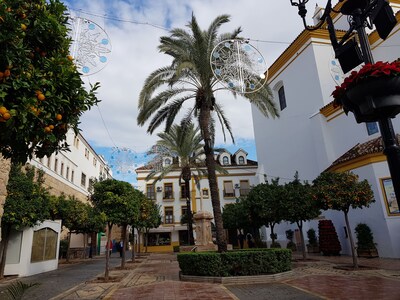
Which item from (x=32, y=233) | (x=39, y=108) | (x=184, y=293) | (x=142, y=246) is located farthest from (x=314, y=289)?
(x=142, y=246)

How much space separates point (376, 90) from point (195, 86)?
38.6ft

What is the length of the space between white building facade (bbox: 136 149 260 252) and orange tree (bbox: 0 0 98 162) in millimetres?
36703

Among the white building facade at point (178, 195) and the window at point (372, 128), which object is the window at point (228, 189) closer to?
the white building facade at point (178, 195)

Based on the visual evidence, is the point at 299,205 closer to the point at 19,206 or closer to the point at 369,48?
the point at 19,206

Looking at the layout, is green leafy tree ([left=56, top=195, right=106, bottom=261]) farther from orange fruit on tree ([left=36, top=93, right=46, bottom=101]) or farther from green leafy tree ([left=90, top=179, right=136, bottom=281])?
orange fruit on tree ([left=36, top=93, right=46, bottom=101])

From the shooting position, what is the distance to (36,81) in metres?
3.43

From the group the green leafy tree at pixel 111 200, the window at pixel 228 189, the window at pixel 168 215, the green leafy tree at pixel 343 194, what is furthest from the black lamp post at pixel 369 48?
the window at pixel 168 215

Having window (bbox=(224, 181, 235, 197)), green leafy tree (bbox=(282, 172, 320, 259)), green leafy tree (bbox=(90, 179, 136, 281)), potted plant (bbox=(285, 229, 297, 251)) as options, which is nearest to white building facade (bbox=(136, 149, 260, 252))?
window (bbox=(224, 181, 235, 197))

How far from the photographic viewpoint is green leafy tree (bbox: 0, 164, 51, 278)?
1355 cm

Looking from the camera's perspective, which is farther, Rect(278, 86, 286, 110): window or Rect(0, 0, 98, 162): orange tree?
Rect(278, 86, 286, 110): window

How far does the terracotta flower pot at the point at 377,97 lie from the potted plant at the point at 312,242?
20.8m

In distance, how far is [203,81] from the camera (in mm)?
13938

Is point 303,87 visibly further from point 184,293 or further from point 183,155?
point 184,293

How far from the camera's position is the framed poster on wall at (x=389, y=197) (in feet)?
51.3
